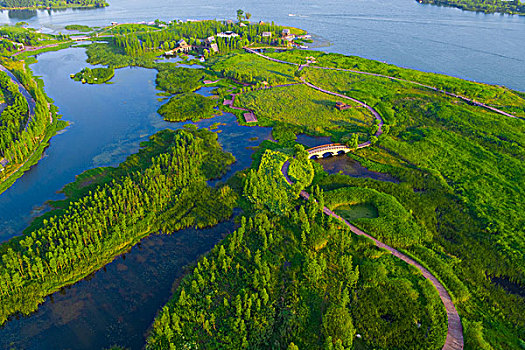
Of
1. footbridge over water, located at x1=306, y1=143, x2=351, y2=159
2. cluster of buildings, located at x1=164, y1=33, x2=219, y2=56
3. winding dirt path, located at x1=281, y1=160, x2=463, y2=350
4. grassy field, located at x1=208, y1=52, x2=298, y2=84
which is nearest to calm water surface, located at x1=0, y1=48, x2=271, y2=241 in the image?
footbridge over water, located at x1=306, y1=143, x2=351, y2=159

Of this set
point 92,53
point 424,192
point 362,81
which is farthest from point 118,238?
point 92,53

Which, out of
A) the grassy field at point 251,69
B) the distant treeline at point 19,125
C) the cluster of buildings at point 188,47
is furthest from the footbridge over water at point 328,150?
the cluster of buildings at point 188,47

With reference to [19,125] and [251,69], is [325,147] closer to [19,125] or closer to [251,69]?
[251,69]

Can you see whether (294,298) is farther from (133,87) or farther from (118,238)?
(133,87)

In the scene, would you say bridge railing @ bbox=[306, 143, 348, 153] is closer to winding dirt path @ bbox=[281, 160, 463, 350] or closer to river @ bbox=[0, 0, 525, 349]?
river @ bbox=[0, 0, 525, 349]

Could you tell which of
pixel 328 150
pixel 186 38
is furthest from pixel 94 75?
pixel 328 150
